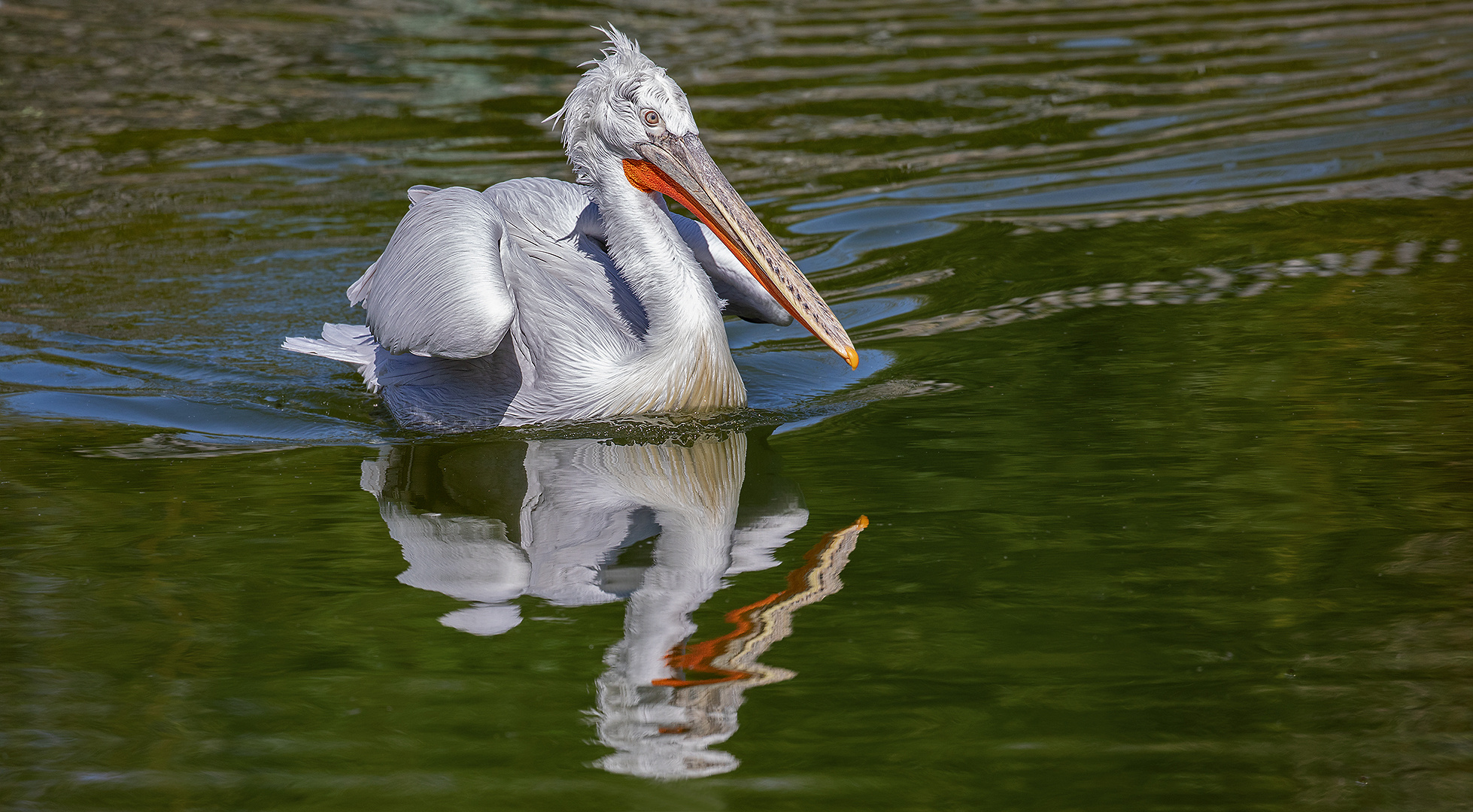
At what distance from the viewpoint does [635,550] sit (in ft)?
10.4

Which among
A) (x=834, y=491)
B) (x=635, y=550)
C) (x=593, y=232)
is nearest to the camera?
(x=635, y=550)

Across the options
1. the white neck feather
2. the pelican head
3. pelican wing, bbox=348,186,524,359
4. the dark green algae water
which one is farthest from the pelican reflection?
the pelican head

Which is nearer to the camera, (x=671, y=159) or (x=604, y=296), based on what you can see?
(x=671, y=159)

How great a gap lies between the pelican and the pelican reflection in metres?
0.17

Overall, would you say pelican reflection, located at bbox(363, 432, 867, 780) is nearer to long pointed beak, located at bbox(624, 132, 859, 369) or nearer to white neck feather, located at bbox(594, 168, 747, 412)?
white neck feather, located at bbox(594, 168, 747, 412)

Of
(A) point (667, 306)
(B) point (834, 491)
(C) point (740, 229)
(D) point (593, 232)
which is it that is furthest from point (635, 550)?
(D) point (593, 232)

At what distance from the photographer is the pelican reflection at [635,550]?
246 centimetres

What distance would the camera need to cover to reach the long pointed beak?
4.01m

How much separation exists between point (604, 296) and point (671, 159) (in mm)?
459

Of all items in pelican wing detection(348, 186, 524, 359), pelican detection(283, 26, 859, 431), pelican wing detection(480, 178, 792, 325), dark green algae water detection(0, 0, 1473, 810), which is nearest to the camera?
dark green algae water detection(0, 0, 1473, 810)

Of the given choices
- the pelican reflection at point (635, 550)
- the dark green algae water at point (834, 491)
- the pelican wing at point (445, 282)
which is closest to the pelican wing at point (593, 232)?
the pelican wing at point (445, 282)

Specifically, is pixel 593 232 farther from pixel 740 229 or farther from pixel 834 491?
pixel 834 491

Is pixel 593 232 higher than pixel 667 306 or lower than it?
higher

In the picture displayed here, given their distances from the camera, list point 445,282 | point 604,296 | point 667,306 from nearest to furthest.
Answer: point 445,282 < point 667,306 < point 604,296
